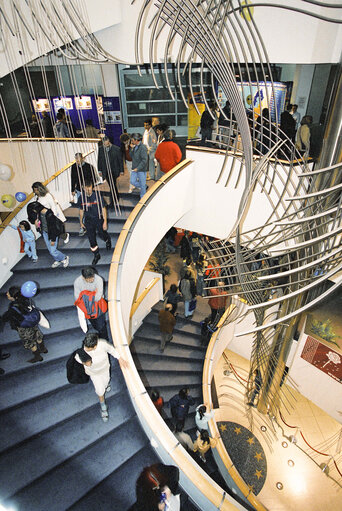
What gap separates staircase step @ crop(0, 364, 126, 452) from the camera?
333 centimetres

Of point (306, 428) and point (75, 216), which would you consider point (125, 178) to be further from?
point (306, 428)

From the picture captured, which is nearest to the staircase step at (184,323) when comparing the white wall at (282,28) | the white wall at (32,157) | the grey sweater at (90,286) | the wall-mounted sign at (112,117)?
the grey sweater at (90,286)

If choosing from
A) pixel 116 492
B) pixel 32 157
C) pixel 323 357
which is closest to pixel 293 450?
pixel 323 357

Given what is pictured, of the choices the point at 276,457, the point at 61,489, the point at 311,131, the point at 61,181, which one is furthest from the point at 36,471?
the point at 311,131

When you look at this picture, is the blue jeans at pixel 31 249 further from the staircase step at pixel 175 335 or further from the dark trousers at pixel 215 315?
the dark trousers at pixel 215 315

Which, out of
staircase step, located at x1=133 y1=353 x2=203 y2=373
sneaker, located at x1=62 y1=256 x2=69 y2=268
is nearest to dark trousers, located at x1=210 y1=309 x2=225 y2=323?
staircase step, located at x1=133 y1=353 x2=203 y2=373

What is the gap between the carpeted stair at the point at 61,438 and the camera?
9.89ft

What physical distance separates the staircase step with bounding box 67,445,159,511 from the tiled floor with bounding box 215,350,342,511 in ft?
7.11

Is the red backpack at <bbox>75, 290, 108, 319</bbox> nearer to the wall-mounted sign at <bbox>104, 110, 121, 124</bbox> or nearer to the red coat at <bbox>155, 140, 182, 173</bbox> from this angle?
the red coat at <bbox>155, 140, 182, 173</bbox>

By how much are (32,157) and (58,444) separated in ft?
19.8

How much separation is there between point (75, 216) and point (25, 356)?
2812mm

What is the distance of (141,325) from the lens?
279 inches

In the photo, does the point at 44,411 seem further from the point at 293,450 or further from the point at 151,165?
the point at 293,450

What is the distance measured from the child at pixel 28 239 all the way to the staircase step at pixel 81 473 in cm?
287
